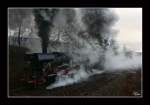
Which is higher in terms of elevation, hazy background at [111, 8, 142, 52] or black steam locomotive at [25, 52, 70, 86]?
hazy background at [111, 8, 142, 52]

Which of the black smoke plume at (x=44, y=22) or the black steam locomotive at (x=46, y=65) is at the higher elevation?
the black smoke plume at (x=44, y=22)

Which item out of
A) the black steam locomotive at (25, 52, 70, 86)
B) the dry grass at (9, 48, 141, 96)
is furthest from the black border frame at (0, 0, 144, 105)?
the black steam locomotive at (25, 52, 70, 86)

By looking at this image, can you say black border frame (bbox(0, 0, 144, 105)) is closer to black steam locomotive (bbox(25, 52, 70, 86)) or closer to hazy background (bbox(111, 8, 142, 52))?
hazy background (bbox(111, 8, 142, 52))

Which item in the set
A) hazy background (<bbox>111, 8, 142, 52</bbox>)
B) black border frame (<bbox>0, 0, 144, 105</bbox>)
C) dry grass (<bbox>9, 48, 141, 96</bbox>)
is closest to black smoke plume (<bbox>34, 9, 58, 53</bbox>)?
black border frame (<bbox>0, 0, 144, 105</bbox>)

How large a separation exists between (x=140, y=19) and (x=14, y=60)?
111cm

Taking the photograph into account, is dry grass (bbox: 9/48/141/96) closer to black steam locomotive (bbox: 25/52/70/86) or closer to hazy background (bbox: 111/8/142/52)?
black steam locomotive (bbox: 25/52/70/86)
